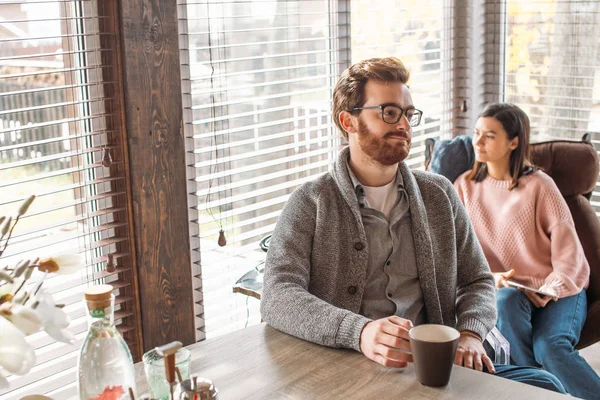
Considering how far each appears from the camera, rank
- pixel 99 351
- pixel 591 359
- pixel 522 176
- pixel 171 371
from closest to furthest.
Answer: pixel 171 371
pixel 99 351
pixel 522 176
pixel 591 359

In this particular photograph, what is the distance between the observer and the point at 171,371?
111cm

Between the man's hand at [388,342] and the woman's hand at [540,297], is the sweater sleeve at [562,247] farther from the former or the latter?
the man's hand at [388,342]

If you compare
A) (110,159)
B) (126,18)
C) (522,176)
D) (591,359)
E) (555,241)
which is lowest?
(591,359)

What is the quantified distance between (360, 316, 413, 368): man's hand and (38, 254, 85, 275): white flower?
2.31ft

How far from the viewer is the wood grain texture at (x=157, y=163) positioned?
90.3 inches

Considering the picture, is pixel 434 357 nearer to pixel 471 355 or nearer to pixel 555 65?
pixel 471 355

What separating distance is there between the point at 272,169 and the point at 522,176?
3.13ft

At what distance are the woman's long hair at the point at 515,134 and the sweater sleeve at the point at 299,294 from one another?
1184 mm

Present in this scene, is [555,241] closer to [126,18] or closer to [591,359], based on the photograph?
[591,359]

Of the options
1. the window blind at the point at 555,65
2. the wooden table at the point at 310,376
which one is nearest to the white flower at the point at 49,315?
the wooden table at the point at 310,376

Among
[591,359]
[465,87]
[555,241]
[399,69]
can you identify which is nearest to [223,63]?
[399,69]

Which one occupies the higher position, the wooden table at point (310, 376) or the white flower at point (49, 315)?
the white flower at point (49, 315)

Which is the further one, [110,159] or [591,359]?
[591,359]

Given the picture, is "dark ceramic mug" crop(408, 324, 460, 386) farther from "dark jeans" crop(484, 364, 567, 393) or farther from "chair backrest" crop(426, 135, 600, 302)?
"chair backrest" crop(426, 135, 600, 302)
